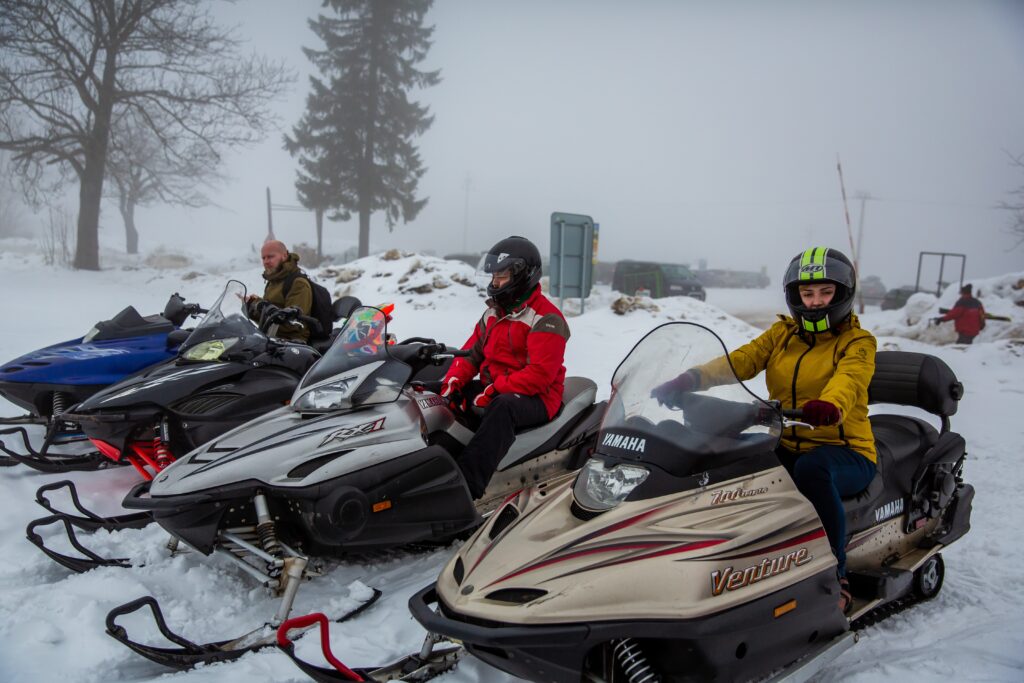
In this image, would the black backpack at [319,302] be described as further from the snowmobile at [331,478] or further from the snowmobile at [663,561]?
the snowmobile at [663,561]

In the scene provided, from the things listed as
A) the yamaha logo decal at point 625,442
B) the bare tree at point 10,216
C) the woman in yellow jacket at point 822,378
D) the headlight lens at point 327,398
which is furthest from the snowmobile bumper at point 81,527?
the bare tree at point 10,216

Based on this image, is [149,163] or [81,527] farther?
[149,163]

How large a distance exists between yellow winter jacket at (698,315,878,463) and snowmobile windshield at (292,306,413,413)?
1588 millimetres

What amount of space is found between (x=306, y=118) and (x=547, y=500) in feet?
80.1

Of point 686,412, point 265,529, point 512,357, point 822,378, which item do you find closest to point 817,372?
point 822,378

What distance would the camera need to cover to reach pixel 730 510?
222cm

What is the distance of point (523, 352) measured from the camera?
388 centimetres

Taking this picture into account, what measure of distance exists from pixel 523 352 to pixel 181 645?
215 cm

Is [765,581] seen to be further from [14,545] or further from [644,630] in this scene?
[14,545]

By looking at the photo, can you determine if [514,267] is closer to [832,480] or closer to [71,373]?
[832,480]

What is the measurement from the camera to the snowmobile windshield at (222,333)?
14.4 ft

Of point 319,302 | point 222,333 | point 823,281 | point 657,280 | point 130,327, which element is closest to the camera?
point 823,281

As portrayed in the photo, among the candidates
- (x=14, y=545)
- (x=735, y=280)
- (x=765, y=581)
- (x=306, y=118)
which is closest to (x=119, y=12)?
(x=306, y=118)

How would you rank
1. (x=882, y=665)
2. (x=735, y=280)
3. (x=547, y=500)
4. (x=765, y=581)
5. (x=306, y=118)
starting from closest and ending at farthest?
(x=765, y=581) < (x=547, y=500) < (x=882, y=665) < (x=306, y=118) < (x=735, y=280)
